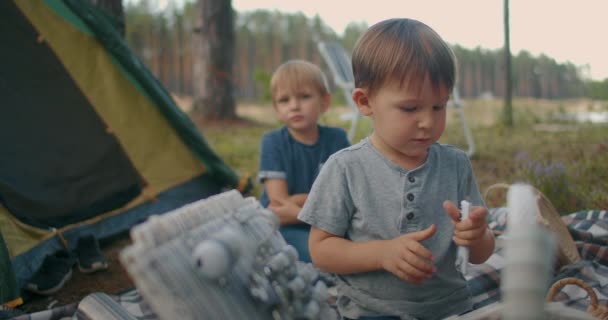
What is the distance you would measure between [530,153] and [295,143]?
242 centimetres

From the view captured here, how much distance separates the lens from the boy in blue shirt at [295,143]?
2320 millimetres

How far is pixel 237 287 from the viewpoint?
89 cm

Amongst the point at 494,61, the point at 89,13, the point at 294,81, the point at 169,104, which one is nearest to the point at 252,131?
the point at 169,104

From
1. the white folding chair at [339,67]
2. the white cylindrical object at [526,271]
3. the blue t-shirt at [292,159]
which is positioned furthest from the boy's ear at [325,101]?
the white folding chair at [339,67]

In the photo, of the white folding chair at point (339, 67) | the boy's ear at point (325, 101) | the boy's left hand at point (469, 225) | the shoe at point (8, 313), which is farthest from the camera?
the white folding chair at point (339, 67)

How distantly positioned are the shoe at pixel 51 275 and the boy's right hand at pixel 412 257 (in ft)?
5.21

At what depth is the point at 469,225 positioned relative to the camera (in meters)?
1.08

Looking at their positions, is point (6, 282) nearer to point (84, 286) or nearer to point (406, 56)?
point (84, 286)

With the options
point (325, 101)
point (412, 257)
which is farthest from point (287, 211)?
point (412, 257)

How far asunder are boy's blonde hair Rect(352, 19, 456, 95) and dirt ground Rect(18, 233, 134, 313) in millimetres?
1465

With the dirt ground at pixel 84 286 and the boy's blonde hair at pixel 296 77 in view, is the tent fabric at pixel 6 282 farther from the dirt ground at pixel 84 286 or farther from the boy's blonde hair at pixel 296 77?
the boy's blonde hair at pixel 296 77

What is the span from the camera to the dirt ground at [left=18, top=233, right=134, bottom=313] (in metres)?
2.07

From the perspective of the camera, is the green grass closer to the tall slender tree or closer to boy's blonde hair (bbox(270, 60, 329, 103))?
the tall slender tree

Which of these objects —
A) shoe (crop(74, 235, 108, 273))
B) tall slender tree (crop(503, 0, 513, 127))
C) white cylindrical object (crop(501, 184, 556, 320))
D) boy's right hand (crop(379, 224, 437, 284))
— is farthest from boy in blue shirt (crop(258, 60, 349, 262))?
tall slender tree (crop(503, 0, 513, 127))
